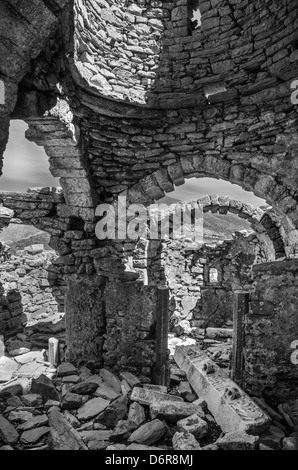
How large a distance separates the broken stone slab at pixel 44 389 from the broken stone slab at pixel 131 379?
0.96 m

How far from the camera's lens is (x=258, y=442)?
2572 mm

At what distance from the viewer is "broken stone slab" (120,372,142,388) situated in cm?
417

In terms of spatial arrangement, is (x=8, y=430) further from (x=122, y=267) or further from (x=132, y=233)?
(x=132, y=233)

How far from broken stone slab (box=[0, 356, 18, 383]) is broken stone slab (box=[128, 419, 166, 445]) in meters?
2.87

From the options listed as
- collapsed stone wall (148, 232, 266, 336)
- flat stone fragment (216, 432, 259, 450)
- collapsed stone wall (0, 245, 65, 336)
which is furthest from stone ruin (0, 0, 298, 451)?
collapsed stone wall (148, 232, 266, 336)

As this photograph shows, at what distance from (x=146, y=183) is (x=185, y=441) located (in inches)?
146

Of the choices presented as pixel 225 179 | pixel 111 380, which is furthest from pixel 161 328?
pixel 225 179

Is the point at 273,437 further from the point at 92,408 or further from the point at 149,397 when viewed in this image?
the point at 92,408

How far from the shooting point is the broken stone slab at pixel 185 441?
262 centimetres

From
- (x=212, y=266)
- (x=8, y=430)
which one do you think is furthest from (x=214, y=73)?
(x=212, y=266)

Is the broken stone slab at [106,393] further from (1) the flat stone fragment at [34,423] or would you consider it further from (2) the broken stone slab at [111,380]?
(1) the flat stone fragment at [34,423]

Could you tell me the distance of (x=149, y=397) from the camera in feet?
11.7

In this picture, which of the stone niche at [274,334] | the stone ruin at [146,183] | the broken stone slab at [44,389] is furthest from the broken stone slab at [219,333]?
the broken stone slab at [44,389]

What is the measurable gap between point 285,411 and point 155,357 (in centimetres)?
186
